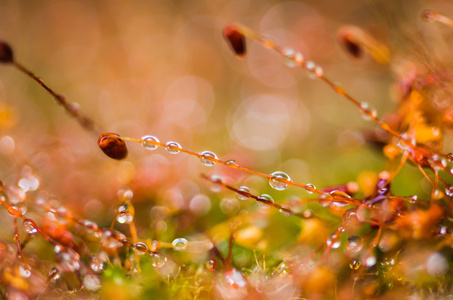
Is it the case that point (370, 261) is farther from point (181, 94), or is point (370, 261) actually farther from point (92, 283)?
point (181, 94)

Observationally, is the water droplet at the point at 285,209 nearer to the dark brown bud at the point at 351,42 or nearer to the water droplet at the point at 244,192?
the water droplet at the point at 244,192

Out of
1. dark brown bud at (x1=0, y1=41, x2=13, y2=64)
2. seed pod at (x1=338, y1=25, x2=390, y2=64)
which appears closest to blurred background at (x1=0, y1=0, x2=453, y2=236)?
seed pod at (x1=338, y1=25, x2=390, y2=64)

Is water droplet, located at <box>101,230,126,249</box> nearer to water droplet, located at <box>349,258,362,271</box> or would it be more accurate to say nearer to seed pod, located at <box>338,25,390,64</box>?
water droplet, located at <box>349,258,362,271</box>

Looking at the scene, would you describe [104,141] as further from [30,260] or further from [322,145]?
[322,145]

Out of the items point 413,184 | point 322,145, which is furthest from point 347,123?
point 413,184

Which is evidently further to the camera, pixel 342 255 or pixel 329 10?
pixel 329 10

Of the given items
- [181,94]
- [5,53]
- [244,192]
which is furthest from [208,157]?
[181,94]

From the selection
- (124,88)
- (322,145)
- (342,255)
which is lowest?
(124,88)

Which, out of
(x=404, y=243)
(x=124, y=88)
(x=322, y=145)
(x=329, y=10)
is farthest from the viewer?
(x=329, y=10)
